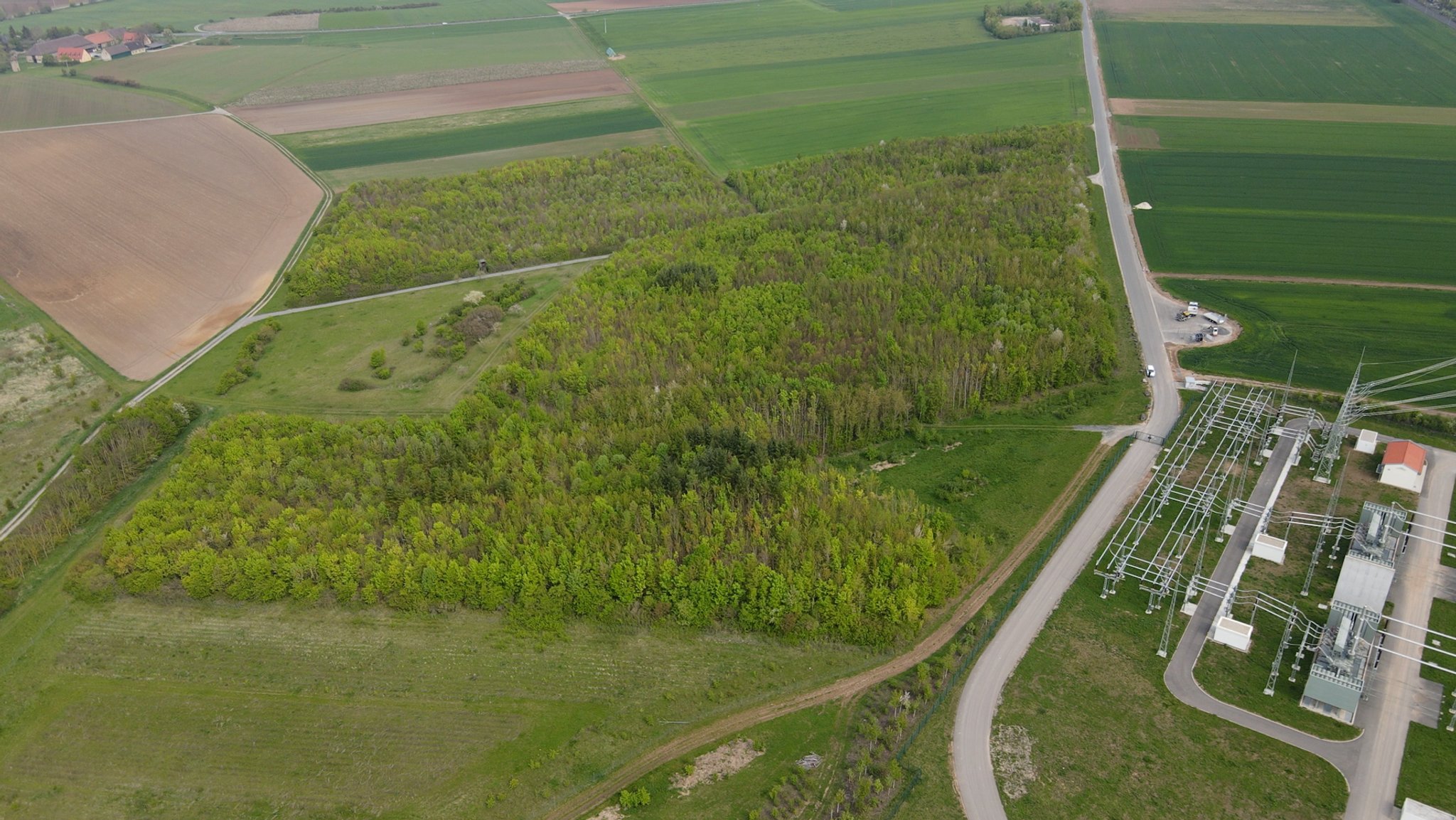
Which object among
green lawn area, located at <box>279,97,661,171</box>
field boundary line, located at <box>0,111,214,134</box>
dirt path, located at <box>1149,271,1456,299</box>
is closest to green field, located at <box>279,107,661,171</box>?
green lawn area, located at <box>279,97,661,171</box>

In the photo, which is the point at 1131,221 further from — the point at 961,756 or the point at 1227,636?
the point at 961,756

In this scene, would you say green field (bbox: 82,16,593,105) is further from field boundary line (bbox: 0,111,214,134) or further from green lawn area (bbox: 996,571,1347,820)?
green lawn area (bbox: 996,571,1347,820)

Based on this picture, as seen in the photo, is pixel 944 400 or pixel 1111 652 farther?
pixel 944 400

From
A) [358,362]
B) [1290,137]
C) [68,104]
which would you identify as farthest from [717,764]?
[68,104]

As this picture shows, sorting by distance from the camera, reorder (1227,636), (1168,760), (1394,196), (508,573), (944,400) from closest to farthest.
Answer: (1168,760) < (1227,636) < (508,573) < (944,400) < (1394,196)

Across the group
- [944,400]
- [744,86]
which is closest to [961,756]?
[944,400]

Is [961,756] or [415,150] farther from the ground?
[415,150]

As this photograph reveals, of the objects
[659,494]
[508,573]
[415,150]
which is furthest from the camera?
[415,150]

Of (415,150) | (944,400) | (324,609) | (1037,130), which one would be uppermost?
(1037,130)
